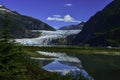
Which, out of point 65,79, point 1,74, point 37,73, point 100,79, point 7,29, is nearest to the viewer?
point 1,74

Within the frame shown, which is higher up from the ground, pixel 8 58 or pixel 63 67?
pixel 8 58

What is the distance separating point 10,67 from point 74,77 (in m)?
22.5

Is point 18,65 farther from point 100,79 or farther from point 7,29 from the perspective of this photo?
point 100,79

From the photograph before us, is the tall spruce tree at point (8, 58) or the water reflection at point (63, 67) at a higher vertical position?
the tall spruce tree at point (8, 58)

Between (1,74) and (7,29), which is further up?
(7,29)

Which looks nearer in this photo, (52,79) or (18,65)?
(18,65)

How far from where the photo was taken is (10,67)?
2111 cm

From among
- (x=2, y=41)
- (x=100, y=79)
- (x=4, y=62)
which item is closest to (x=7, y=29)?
(x=2, y=41)

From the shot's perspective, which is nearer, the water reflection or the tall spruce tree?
the tall spruce tree

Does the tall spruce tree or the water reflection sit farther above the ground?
the tall spruce tree

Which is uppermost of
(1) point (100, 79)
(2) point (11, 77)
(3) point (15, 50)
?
(3) point (15, 50)

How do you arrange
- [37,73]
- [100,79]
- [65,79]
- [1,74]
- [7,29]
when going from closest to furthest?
1. [1,74]
2. [7,29]
3. [65,79]
4. [37,73]
5. [100,79]

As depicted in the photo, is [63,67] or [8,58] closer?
[8,58]

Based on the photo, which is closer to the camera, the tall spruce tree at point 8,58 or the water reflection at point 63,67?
the tall spruce tree at point 8,58
